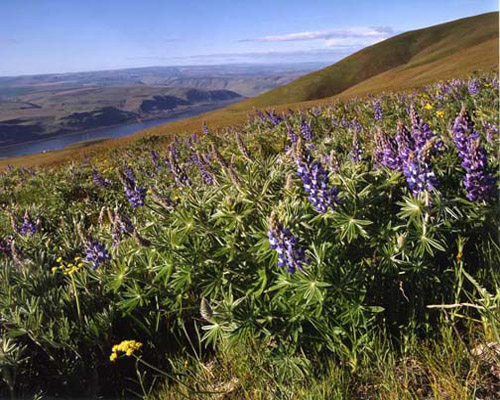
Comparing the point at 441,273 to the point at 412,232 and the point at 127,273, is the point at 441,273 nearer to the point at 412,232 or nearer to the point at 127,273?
the point at 412,232

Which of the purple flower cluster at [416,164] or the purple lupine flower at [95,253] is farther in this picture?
the purple lupine flower at [95,253]

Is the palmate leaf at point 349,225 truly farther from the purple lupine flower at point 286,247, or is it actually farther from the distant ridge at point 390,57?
the distant ridge at point 390,57

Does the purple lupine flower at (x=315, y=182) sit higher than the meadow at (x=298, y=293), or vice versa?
the purple lupine flower at (x=315, y=182)

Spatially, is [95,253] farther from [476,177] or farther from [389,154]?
[476,177]

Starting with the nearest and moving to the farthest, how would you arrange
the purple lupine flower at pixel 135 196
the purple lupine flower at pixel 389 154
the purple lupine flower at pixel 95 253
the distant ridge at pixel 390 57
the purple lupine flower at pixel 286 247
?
the purple lupine flower at pixel 286 247
the purple lupine flower at pixel 389 154
the purple lupine flower at pixel 95 253
the purple lupine flower at pixel 135 196
the distant ridge at pixel 390 57

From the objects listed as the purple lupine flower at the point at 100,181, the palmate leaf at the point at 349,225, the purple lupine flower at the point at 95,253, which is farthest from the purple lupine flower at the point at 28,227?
the palmate leaf at the point at 349,225

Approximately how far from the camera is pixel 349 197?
2.94 meters

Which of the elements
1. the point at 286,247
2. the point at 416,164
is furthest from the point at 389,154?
the point at 286,247

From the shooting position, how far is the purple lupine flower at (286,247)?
2484 mm

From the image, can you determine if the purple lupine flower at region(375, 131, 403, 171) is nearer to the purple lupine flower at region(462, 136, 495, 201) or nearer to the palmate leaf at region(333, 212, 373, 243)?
the purple lupine flower at region(462, 136, 495, 201)

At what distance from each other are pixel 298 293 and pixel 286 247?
0.31 metres

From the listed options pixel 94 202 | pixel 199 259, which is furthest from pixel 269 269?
pixel 94 202

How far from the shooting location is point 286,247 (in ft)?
8.29

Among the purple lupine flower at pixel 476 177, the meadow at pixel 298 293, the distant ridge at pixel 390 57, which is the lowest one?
the meadow at pixel 298 293
